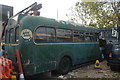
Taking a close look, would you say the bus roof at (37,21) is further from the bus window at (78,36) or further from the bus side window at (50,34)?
the bus window at (78,36)

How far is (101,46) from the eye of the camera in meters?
10.0

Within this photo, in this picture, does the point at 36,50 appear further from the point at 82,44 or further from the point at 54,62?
the point at 82,44

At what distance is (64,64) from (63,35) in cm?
152

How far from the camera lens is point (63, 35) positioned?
6.45 meters

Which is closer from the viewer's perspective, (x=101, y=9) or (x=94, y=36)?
(x=94, y=36)

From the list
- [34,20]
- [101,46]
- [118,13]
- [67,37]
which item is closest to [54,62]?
[67,37]

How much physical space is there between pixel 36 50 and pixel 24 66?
77 cm

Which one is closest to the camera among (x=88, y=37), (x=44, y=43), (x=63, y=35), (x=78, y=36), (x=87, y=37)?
(x=44, y=43)

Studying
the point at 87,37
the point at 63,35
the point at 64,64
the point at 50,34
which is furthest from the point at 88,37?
the point at 50,34

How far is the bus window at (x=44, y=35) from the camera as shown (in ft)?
17.1

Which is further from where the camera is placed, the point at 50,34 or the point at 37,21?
the point at 50,34

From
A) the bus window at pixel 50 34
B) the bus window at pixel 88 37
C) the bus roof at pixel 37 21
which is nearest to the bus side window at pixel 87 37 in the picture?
the bus window at pixel 88 37

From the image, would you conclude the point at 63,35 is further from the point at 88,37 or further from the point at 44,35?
the point at 88,37

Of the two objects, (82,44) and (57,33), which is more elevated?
(57,33)
